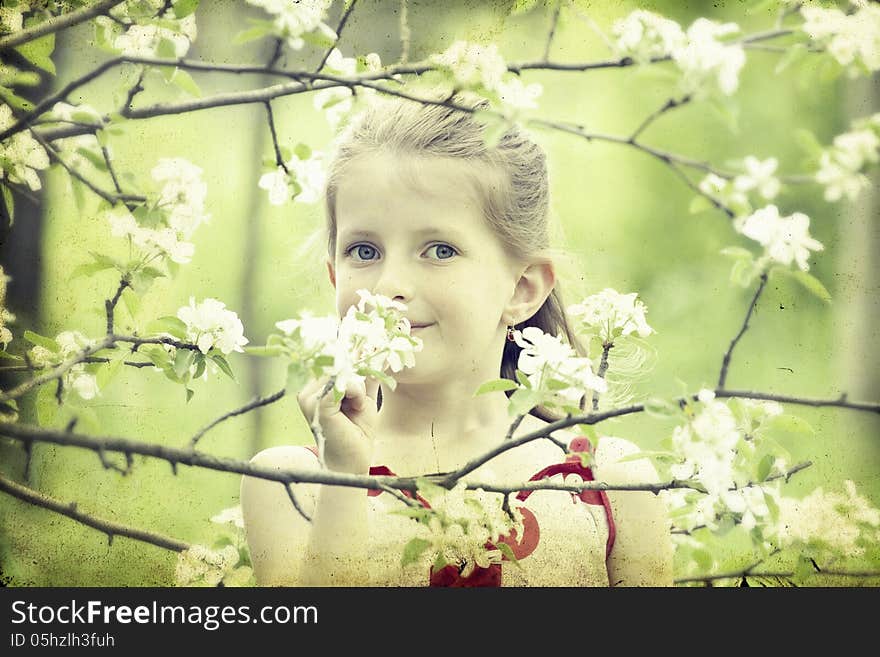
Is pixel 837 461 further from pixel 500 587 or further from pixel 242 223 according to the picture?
pixel 242 223

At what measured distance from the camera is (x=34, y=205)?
6.72 ft

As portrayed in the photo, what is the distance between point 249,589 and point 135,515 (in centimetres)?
29

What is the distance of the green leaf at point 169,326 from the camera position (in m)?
1.62

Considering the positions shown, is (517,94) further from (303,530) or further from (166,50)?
(303,530)

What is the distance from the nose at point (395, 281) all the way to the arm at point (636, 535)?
524 millimetres

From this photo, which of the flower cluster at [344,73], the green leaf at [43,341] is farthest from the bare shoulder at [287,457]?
the flower cluster at [344,73]

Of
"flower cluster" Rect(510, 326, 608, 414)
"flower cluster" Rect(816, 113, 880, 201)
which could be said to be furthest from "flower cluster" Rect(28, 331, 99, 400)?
"flower cluster" Rect(816, 113, 880, 201)

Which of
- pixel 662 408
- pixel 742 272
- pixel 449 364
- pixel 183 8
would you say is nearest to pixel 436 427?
→ pixel 449 364

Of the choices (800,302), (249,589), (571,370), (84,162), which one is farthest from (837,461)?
(84,162)

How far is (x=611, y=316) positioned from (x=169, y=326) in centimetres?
80

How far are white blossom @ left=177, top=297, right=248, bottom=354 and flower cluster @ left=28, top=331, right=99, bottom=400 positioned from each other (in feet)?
0.77

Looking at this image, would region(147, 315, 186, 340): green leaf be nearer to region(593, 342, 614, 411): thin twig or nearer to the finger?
the finger

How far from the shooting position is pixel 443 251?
1938mm

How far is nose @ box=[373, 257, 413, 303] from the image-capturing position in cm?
191
